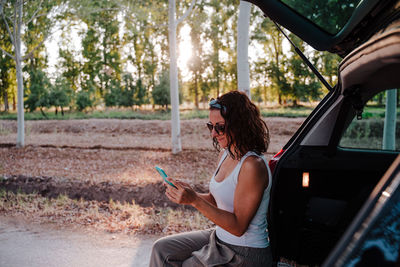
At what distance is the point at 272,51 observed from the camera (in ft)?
87.8

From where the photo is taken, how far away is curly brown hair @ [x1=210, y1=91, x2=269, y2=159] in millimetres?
Result: 2146

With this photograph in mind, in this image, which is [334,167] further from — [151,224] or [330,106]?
[151,224]

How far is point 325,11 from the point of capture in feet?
8.14

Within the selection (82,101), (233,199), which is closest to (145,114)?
(82,101)

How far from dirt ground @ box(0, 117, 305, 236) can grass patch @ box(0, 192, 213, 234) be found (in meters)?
0.28

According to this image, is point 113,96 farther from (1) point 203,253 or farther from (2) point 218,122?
(1) point 203,253

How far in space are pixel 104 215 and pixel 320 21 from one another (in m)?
4.71

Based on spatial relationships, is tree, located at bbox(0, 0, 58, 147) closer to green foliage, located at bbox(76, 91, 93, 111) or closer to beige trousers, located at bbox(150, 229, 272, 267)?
beige trousers, located at bbox(150, 229, 272, 267)

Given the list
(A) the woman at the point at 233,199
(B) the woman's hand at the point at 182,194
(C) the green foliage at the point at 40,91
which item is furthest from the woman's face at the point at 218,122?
(C) the green foliage at the point at 40,91

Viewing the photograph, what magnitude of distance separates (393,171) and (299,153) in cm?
192

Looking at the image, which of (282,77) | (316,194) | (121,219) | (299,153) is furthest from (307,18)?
(282,77)

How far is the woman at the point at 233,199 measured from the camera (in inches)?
78.0

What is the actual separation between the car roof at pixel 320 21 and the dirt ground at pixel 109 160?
4633 mm

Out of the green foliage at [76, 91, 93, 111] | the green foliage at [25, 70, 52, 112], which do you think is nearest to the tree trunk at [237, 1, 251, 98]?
the green foliage at [25, 70, 52, 112]
